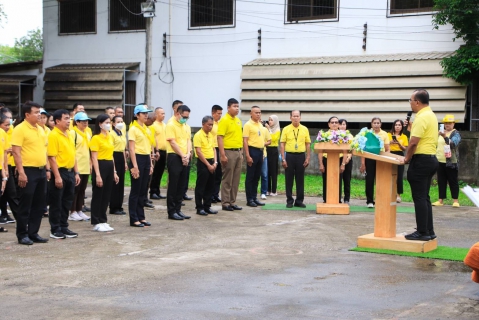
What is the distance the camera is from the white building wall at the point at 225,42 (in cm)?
2242

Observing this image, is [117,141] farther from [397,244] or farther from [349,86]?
[349,86]

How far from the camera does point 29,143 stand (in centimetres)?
1027

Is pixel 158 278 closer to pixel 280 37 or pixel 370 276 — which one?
pixel 370 276

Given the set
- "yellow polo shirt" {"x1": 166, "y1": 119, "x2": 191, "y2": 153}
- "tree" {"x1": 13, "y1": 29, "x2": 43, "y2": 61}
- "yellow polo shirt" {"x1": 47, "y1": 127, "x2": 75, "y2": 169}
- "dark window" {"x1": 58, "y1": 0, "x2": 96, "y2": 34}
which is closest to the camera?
"yellow polo shirt" {"x1": 47, "y1": 127, "x2": 75, "y2": 169}

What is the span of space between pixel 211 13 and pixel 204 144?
41.6 ft

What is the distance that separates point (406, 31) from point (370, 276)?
1525 centimetres

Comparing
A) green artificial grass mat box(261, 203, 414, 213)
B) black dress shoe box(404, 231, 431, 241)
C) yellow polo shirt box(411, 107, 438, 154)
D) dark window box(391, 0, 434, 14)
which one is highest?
Answer: dark window box(391, 0, 434, 14)

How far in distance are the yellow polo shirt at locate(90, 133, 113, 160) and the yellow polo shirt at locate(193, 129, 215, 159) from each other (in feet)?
7.64

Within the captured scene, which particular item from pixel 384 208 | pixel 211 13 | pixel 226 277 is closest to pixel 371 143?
pixel 384 208

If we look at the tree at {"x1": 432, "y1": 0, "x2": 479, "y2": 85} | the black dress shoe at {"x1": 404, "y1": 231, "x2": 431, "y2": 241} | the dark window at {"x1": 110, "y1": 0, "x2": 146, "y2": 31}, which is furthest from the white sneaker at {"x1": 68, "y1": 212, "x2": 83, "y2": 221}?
the dark window at {"x1": 110, "y1": 0, "x2": 146, "y2": 31}

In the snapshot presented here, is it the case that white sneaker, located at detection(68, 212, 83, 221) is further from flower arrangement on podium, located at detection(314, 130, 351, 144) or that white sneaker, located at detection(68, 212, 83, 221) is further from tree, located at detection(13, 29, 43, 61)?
tree, located at detection(13, 29, 43, 61)

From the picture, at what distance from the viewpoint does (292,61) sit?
23953mm

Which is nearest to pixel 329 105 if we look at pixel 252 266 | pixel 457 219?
pixel 457 219

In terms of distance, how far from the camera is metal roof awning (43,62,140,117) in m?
26.7
